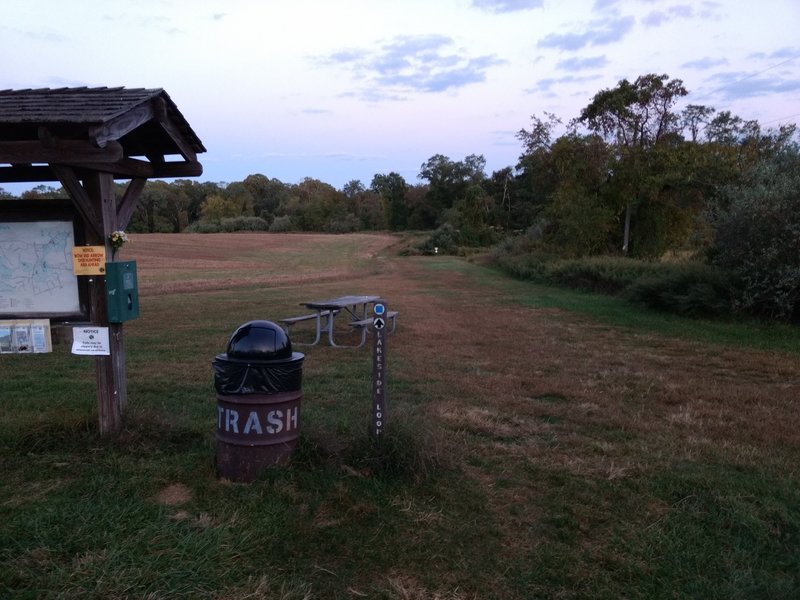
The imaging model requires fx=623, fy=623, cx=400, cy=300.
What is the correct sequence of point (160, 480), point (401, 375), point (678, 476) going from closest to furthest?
point (160, 480) → point (678, 476) → point (401, 375)

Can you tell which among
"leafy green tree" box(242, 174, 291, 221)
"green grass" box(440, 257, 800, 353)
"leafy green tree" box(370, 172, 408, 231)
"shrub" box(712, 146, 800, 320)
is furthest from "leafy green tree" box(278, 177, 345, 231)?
"shrub" box(712, 146, 800, 320)

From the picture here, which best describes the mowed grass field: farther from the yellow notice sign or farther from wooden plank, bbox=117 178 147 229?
wooden plank, bbox=117 178 147 229

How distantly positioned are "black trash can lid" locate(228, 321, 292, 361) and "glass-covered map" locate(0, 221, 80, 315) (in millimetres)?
1418

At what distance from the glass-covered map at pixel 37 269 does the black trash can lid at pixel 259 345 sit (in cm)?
142

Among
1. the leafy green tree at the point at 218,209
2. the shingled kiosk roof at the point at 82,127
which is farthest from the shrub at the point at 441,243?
the shingled kiosk roof at the point at 82,127

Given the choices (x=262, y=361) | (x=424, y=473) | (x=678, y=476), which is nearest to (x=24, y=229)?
(x=262, y=361)

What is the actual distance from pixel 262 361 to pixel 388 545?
146 centimetres

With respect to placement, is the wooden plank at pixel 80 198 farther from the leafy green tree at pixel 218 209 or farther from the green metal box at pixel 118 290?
the leafy green tree at pixel 218 209

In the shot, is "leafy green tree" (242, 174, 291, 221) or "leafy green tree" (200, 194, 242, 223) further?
"leafy green tree" (242, 174, 291, 221)

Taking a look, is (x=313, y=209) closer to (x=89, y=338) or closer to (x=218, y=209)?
(x=218, y=209)

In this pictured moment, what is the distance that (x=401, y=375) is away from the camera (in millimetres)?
7836

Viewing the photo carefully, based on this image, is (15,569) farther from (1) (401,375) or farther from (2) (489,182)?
(2) (489,182)

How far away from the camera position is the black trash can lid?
Answer: 13.7 feet

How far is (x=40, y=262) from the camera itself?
463cm
